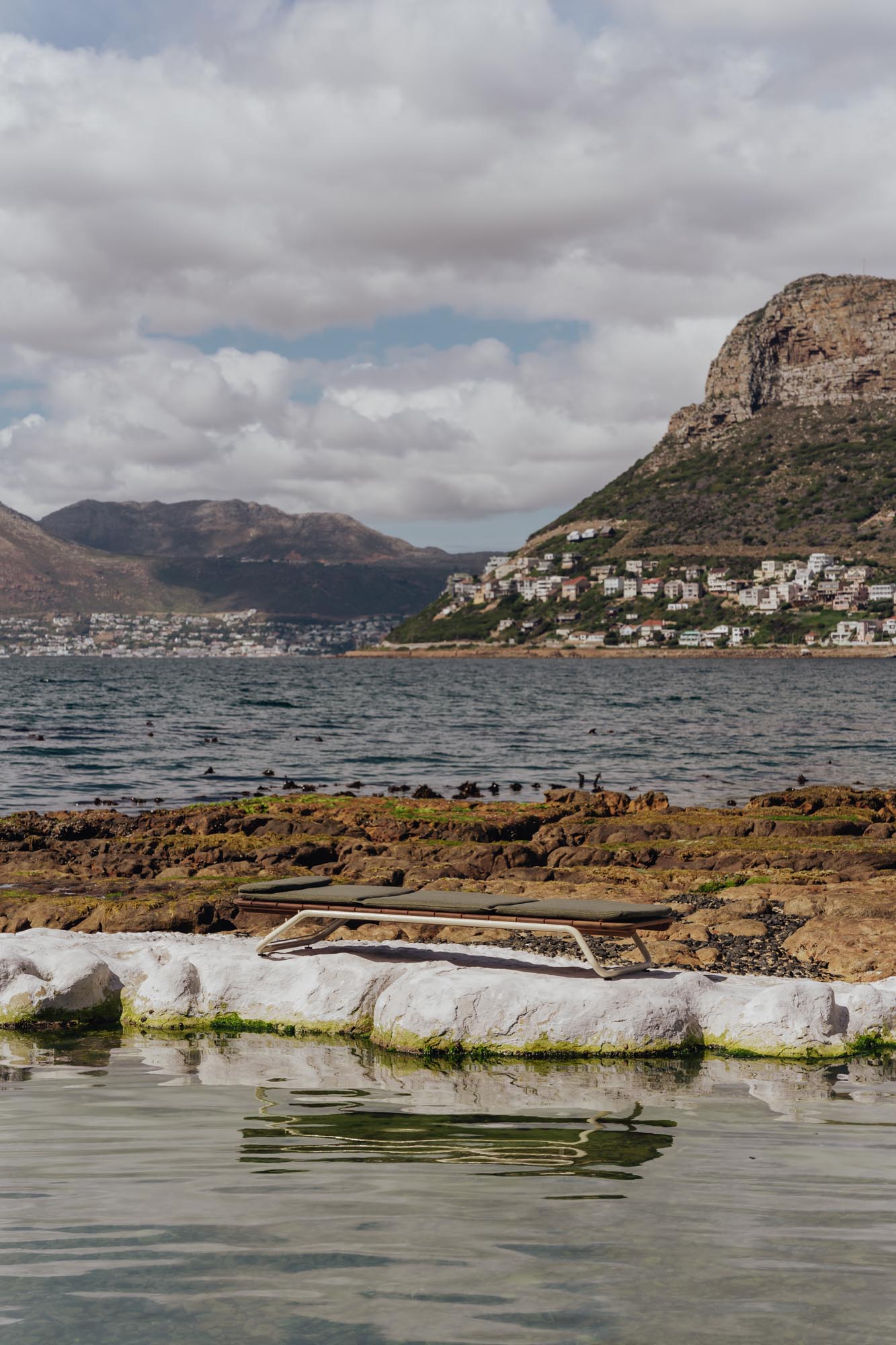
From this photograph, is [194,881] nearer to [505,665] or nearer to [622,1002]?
[622,1002]

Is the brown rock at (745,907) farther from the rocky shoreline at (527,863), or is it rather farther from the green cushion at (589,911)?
the green cushion at (589,911)

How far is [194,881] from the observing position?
16234 mm

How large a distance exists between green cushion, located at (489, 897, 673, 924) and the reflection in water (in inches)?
86.1

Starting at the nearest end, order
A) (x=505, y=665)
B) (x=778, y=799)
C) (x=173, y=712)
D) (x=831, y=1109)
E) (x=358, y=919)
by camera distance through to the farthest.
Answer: (x=831, y=1109), (x=358, y=919), (x=778, y=799), (x=173, y=712), (x=505, y=665)

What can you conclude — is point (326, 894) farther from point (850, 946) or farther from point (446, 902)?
point (850, 946)

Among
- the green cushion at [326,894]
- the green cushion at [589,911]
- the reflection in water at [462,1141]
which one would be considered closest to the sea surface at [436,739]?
the green cushion at [326,894]

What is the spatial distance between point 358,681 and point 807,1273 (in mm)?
107396

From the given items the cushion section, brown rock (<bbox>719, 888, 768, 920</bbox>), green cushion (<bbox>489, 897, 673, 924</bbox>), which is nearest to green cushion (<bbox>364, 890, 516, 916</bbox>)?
the cushion section

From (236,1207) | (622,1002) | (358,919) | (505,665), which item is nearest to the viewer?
(236,1207)

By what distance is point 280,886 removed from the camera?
11352 millimetres

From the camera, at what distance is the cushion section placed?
10.2 meters

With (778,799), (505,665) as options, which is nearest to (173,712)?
(778,799)

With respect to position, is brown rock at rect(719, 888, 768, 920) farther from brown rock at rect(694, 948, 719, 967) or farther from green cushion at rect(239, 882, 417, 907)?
green cushion at rect(239, 882, 417, 907)

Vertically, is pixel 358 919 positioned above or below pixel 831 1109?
above
